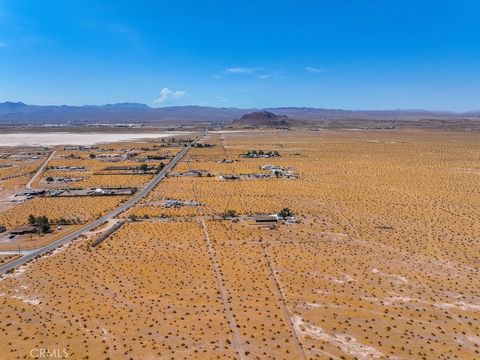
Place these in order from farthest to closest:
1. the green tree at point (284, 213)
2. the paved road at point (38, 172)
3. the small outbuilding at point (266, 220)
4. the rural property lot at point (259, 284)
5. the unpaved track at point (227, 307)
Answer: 1. the paved road at point (38, 172)
2. the green tree at point (284, 213)
3. the small outbuilding at point (266, 220)
4. the rural property lot at point (259, 284)
5. the unpaved track at point (227, 307)

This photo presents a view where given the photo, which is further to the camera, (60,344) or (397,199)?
(397,199)

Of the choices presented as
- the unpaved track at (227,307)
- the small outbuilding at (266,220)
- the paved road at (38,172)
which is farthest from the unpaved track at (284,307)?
the paved road at (38,172)

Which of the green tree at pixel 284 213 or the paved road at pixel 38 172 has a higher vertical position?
the paved road at pixel 38 172

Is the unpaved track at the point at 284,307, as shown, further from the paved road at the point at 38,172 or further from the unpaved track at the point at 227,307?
the paved road at the point at 38,172

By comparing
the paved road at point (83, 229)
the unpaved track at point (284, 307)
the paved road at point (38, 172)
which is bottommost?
the unpaved track at point (284, 307)

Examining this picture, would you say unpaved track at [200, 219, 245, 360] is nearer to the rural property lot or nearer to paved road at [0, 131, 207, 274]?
the rural property lot

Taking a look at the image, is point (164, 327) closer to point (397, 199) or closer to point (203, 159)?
point (397, 199)

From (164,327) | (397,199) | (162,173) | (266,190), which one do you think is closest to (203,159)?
(162,173)

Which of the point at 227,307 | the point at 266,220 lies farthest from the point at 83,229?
the point at 227,307

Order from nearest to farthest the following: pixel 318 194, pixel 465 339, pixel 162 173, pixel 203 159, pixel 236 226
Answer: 1. pixel 465 339
2. pixel 236 226
3. pixel 318 194
4. pixel 162 173
5. pixel 203 159
